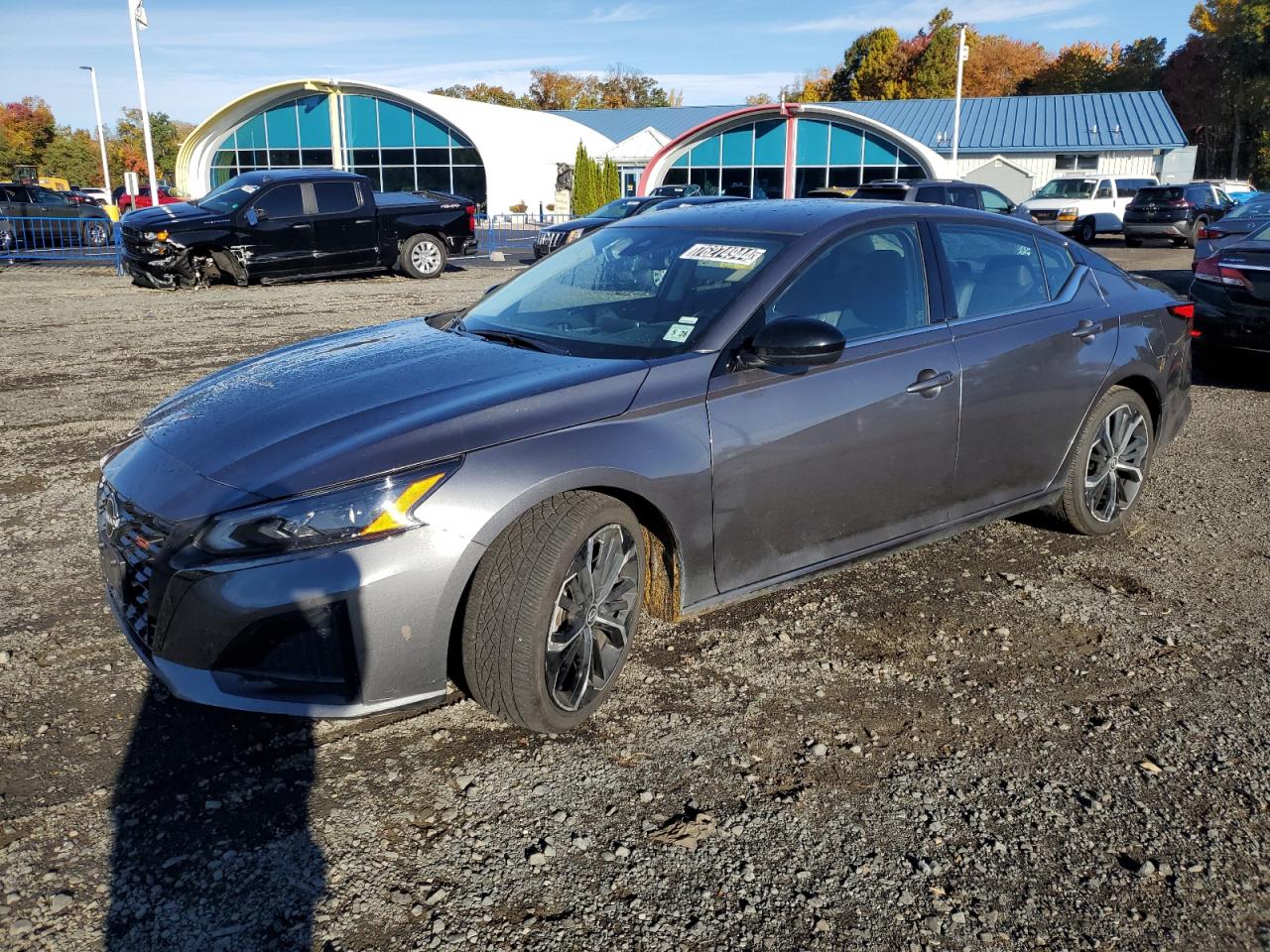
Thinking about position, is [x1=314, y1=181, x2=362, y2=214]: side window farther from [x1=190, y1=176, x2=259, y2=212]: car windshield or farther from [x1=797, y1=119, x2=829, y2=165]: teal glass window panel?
[x1=797, y1=119, x2=829, y2=165]: teal glass window panel

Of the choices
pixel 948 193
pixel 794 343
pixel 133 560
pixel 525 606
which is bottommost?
pixel 525 606

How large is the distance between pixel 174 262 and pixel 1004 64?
72518 millimetres

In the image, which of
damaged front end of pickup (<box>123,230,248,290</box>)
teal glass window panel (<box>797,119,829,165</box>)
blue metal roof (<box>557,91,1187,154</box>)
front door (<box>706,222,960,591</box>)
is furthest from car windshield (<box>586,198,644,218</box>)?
blue metal roof (<box>557,91,1187,154</box>)

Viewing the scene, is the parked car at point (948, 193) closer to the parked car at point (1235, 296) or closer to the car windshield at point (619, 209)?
the car windshield at point (619, 209)

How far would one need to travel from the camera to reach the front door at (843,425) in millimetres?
3555

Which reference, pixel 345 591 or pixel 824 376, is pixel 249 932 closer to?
pixel 345 591

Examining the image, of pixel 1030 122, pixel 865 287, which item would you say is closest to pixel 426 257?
pixel 865 287

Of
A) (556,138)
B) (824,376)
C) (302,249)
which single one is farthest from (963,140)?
(824,376)

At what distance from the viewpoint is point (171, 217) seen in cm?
1658

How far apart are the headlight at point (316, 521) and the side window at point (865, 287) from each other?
1553 millimetres

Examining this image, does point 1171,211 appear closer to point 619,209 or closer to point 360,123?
point 619,209

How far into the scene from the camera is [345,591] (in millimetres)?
2789

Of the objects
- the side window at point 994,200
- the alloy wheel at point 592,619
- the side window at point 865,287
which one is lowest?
the alloy wheel at point 592,619

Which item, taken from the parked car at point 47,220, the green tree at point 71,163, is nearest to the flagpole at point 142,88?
the parked car at point 47,220
